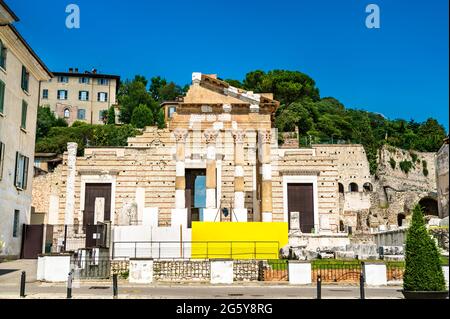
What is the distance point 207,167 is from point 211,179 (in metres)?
0.96

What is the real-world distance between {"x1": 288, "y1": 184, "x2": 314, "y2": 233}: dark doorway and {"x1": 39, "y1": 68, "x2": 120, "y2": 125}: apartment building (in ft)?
167

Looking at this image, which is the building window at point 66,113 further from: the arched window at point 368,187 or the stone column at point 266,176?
the stone column at point 266,176

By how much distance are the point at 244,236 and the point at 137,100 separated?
55.3 meters

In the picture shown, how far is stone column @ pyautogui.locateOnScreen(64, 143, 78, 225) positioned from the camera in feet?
135

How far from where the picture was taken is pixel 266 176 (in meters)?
38.4

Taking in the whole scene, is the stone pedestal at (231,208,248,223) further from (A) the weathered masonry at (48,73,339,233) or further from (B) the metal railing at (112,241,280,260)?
(B) the metal railing at (112,241,280,260)

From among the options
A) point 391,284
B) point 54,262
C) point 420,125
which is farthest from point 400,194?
point 54,262

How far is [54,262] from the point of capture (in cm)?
2219

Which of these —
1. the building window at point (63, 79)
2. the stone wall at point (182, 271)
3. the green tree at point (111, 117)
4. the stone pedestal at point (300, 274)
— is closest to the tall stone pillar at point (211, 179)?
the stone wall at point (182, 271)

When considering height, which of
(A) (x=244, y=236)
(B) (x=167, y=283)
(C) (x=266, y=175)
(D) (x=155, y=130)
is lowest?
(B) (x=167, y=283)

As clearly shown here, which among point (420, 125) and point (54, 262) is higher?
point (420, 125)

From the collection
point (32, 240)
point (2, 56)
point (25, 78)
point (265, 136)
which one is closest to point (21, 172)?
point (32, 240)

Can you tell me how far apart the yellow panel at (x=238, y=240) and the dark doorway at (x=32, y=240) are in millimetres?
9270
